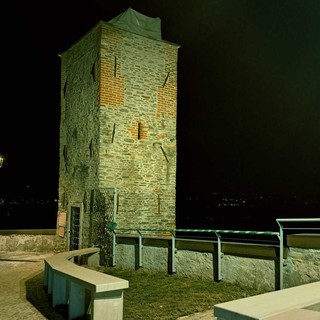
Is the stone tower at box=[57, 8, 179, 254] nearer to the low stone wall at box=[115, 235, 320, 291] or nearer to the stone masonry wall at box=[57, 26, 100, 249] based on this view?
the stone masonry wall at box=[57, 26, 100, 249]

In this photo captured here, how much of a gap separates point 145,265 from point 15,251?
21.8ft

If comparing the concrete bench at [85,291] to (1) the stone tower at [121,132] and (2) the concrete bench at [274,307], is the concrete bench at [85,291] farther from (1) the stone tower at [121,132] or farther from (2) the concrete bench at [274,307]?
(1) the stone tower at [121,132]

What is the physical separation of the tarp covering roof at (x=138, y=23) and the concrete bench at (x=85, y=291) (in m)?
8.41

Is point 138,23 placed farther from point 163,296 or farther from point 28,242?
point 163,296

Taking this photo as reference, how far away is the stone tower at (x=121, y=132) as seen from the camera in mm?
12367

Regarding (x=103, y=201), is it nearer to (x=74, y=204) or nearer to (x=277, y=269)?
(x=74, y=204)

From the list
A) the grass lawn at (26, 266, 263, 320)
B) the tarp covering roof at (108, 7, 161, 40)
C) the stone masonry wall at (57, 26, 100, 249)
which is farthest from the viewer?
the tarp covering roof at (108, 7, 161, 40)

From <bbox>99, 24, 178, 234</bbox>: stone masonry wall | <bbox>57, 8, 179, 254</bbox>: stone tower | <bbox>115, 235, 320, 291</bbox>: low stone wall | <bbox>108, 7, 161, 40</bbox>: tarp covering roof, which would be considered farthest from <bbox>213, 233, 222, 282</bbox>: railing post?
<bbox>108, 7, 161, 40</bbox>: tarp covering roof

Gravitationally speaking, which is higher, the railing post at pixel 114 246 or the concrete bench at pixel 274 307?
the concrete bench at pixel 274 307

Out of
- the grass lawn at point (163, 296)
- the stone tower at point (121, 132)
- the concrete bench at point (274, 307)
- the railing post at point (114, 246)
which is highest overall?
the stone tower at point (121, 132)

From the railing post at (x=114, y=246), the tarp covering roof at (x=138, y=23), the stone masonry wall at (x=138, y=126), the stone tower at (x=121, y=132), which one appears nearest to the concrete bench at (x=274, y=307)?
the railing post at (x=114, y=246)

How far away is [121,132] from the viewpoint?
41.5 ft

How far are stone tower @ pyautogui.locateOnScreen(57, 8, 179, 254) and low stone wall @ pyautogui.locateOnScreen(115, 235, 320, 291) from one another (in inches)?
79.2

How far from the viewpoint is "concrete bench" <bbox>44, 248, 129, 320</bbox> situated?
5.13 metres
